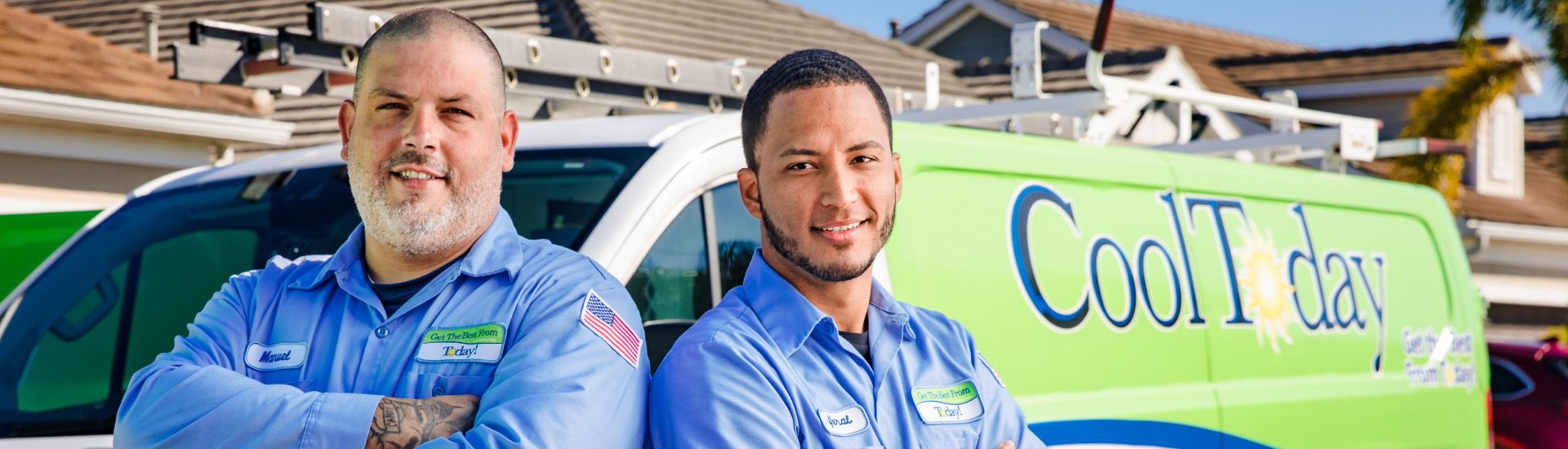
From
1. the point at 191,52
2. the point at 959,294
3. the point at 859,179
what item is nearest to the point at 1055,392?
the point at 959,294

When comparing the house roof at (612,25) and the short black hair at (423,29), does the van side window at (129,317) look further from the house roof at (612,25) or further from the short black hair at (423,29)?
the house roof at (612,25)

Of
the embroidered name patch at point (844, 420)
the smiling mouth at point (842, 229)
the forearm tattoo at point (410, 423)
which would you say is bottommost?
the embroidered name patch at point (844, 420)

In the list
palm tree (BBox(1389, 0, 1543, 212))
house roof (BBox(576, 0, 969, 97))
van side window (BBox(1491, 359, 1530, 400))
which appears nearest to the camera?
van side window (BBox(1491, 359, 1530, 400))

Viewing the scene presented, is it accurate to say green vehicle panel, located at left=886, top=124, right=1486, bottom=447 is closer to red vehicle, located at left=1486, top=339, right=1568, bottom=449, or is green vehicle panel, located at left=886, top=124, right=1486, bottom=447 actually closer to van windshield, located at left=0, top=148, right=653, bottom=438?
van windshield, located at left=0, top=148, right=653, bottom=438

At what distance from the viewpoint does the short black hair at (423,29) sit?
2574mm

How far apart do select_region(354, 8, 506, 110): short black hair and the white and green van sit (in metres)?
0.73

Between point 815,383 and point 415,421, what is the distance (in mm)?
690

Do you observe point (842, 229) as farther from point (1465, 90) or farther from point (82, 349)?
point (1465, 90)

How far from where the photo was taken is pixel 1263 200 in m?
5.34

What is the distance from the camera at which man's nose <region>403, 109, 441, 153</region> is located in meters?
2.53

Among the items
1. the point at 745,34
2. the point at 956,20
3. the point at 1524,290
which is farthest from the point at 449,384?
the point at 1524,290

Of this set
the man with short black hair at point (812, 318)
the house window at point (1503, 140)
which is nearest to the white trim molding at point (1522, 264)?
the house window at point (1503, 140)

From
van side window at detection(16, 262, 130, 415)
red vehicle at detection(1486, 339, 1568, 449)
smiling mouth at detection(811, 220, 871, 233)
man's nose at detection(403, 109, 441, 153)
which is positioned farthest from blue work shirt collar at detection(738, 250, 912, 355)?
red vehicle at detection(1486, 339, 1568, 449)

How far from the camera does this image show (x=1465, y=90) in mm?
17016
